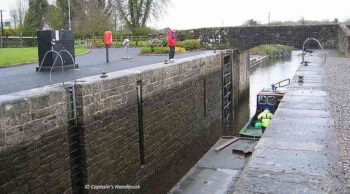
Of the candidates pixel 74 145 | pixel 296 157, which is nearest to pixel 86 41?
pixel 74 145

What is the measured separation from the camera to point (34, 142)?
7234 millimetres

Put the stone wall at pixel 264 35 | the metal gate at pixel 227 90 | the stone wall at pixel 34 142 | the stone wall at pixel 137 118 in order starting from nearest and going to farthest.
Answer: the stone wall at pixel 34 142 → the stone wall at pixel 137 118 → the metal gate at pixel 227 90 → the stone wall at pixel 264 35

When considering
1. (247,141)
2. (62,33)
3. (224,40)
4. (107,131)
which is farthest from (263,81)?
(107,131)

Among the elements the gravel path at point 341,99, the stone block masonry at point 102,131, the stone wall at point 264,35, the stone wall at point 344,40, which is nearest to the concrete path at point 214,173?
the stone block masonry at point 102,131

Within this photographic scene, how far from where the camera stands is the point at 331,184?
6637 millimetres

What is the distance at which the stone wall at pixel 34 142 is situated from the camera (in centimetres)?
660

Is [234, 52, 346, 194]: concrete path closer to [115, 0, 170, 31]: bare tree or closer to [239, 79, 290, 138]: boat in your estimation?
[239, 79, 290, 138]: boat

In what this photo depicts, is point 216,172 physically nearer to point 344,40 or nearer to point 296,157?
point 296,157

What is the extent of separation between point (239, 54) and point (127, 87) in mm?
19374

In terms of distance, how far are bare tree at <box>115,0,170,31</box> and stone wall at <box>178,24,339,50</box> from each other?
61.6 ft

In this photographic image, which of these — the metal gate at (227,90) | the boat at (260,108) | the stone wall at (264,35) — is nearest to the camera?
the boat at (260,108)

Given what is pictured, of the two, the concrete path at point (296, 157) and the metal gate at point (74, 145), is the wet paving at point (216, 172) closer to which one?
the concrete path at point (296, 157)

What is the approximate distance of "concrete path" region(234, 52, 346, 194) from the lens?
6656mm

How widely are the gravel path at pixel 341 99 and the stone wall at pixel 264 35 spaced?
2650mm
